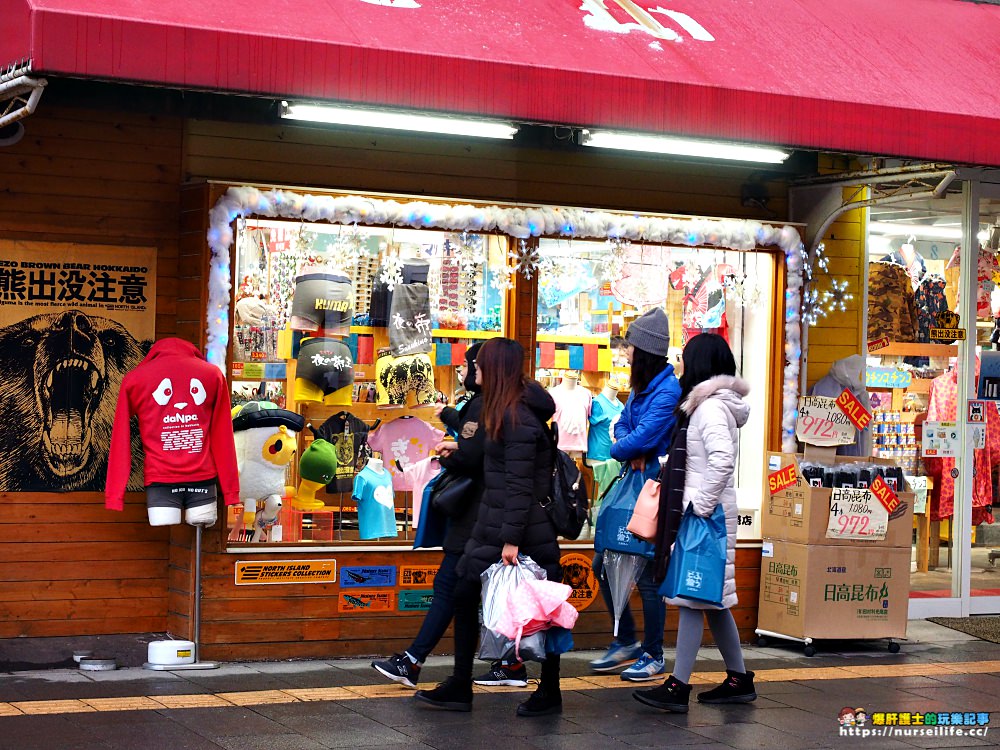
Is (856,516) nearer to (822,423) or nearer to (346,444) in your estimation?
(822,423)

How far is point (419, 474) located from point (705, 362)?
92.9 inches

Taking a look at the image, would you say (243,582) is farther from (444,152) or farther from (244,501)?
(444,152)

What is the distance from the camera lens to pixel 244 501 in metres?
8.51

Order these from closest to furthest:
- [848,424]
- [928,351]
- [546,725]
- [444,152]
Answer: [546,725] < [444,152] < [848,424] < [928,351]

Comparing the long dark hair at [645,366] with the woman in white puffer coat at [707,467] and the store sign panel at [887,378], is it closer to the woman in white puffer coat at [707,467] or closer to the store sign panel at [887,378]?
the woman in white puffer coat at [707,467]

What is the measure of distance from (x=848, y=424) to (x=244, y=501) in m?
4.20

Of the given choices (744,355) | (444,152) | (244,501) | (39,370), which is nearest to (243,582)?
(244,501)

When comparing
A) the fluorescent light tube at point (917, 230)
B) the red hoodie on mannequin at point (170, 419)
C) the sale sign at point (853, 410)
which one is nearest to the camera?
the red hoodie on mannequin at point (170, 419)

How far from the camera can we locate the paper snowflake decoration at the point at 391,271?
903 cm

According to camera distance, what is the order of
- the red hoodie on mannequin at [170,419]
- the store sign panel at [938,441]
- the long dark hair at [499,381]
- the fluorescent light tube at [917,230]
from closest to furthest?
the long dark hair at [499,381] < the red hoodie on mannequin at [170,419] < the fluorescent light tube at [917,230] < the store sign panel at [938,441]

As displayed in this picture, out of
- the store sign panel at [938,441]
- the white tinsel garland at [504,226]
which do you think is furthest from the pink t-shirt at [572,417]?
the store sign panel at [938,441]

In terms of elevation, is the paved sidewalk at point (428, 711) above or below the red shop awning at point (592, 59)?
below

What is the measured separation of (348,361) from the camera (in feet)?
29.5

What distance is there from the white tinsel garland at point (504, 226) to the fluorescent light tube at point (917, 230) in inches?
39.9
